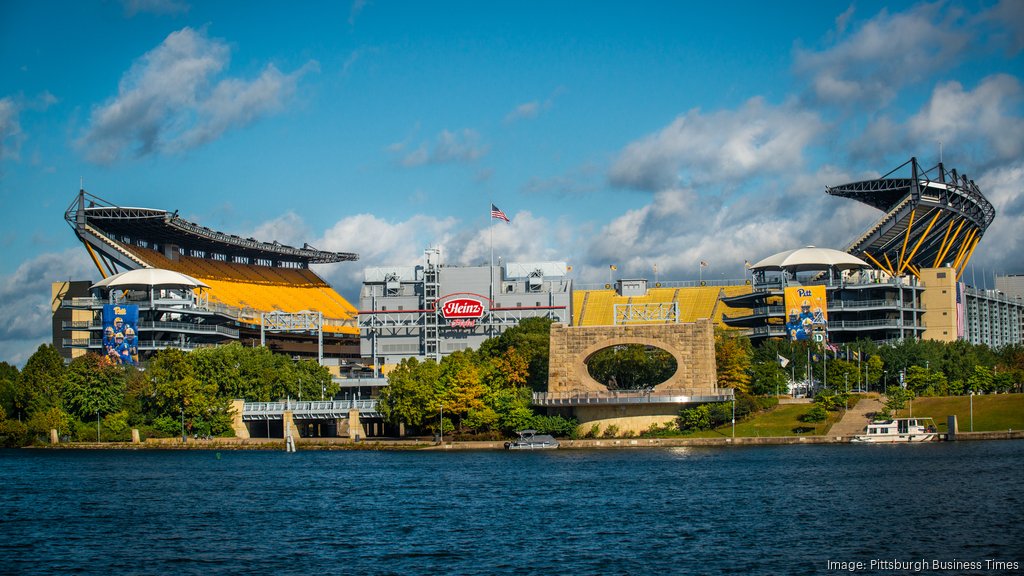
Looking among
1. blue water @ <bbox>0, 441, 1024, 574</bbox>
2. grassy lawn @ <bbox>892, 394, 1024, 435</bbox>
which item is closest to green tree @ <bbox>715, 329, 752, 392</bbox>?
grassy lawn @ <bbox>892, 394, 1024, 435</bbox>

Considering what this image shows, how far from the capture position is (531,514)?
243 ft

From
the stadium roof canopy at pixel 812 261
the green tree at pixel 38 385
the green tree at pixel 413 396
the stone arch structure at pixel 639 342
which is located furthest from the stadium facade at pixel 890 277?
the green tree at pixel 38 385

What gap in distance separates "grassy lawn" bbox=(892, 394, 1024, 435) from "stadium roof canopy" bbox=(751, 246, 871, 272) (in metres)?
41.1

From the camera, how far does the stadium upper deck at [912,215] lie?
182 meters

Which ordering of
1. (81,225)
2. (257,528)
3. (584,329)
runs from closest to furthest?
(257,528) < (584,329) < (81,225)

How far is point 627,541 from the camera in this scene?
6284cm

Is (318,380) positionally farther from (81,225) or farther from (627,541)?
(627,541)

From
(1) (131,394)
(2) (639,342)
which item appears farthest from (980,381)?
(1) (131,394)

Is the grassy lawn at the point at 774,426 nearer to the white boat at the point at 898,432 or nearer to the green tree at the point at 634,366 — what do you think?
the white boat at the point at 898,432

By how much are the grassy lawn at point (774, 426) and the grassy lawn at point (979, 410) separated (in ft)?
4.06

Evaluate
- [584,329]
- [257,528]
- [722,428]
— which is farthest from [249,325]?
[257,528]

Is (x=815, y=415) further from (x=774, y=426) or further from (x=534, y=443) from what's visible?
(x=534, y=443)

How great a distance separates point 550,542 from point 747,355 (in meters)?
95.9

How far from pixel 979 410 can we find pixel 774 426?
21.9 meters
